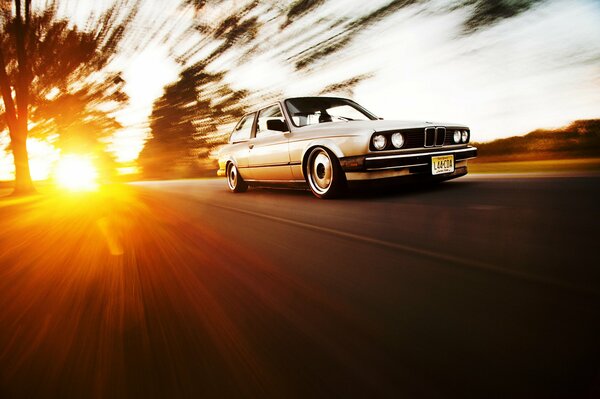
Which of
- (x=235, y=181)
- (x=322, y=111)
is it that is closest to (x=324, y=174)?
(x=322, y=111)

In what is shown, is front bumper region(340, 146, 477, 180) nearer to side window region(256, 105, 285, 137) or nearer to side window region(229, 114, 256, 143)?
side window region(256, 105, 285, 137)

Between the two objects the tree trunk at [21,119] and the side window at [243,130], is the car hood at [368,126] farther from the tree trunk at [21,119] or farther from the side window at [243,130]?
the tree trunk at [21,119]

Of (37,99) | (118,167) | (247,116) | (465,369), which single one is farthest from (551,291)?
(118,167)

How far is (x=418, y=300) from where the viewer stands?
4.85 ft

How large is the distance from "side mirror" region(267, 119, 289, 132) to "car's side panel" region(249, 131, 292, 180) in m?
0.09

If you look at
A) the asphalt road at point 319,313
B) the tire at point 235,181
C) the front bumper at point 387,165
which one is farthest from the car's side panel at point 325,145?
the tire at point 235,181

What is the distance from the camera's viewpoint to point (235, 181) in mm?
7355

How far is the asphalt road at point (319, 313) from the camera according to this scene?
0.99m

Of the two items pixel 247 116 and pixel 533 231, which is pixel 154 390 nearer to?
pixel 533 231

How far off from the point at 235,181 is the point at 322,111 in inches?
96.1

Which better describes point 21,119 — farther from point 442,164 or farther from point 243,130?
point 442,164

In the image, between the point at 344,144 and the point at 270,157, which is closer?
the point at 344,144

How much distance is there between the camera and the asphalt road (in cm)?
99

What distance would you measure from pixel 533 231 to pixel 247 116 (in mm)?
5344
